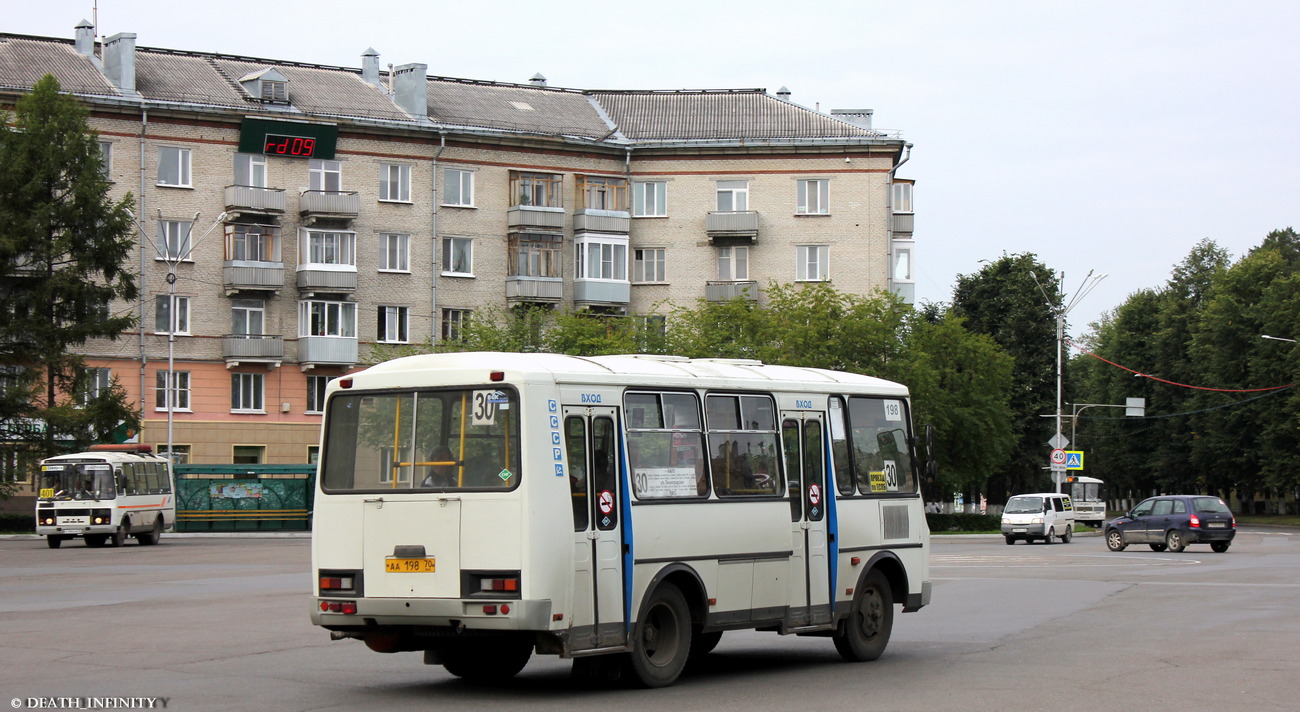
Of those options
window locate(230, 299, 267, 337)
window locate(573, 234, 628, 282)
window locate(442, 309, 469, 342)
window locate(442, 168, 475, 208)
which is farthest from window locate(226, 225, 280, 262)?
window locate(573, 234, 628, 282)

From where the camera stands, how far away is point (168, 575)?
97.4 feet

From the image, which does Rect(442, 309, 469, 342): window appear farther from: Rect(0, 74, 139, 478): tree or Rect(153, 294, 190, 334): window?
Rect(0, 74, 139, 478): tree

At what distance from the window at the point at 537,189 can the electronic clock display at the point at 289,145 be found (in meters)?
9.25

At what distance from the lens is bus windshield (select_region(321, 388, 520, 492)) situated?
39.3 ft

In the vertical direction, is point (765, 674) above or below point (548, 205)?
below

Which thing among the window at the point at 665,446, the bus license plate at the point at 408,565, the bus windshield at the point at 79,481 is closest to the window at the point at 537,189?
the bus windshield at the point at 79,481

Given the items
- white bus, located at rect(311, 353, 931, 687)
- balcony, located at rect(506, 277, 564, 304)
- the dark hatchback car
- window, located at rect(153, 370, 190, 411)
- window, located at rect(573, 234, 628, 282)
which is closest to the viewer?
white bus, located at rect(311, 353, 931, 687)

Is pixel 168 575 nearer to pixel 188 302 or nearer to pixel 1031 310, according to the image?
pixel 188 302

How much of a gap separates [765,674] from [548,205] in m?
55.4

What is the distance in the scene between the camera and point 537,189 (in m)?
68.2

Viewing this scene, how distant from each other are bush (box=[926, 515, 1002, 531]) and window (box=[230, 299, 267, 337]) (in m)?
28.2

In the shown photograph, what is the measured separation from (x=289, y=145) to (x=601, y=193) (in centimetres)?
1434

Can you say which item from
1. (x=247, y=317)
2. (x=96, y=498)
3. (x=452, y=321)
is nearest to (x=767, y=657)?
(x=96, y=498)

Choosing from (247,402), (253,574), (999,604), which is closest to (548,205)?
(247,402)
